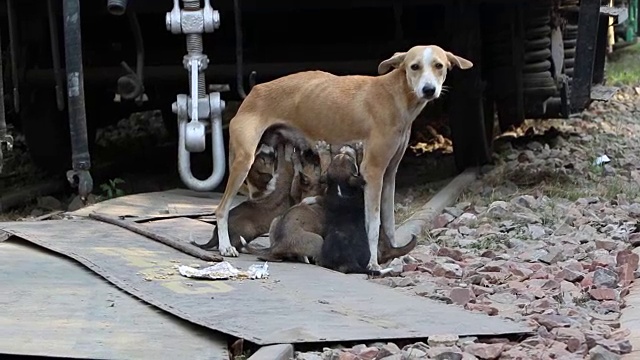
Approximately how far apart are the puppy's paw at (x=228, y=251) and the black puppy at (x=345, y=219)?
1.40ft

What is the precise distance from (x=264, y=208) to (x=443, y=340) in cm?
215

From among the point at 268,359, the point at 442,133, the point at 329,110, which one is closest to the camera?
the point at 268,359

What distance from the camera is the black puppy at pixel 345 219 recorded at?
5.30m

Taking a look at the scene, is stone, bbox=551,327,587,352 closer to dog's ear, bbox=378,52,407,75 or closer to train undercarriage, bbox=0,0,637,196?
dog's ear, bbox=378,52,407,75

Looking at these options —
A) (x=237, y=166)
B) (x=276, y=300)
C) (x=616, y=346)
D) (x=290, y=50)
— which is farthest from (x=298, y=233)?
(x=290, y=50)

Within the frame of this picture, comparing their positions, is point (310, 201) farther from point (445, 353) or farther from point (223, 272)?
point (445, 353)

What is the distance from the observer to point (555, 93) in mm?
8203

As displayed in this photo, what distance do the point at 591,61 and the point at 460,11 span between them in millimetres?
1062

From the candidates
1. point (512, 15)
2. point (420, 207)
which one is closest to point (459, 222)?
point (420, 207)

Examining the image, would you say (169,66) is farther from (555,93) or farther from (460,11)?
(555,93)

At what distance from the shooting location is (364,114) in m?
5.62

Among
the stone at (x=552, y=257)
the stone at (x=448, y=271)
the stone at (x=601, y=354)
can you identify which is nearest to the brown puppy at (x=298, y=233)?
the stone at (x=448, y=271)

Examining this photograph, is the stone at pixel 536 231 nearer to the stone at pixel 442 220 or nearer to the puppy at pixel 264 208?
the stone at pixel 442 220

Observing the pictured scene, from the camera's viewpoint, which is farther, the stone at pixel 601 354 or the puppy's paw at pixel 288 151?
the puppy's paw at pixel 288 151
